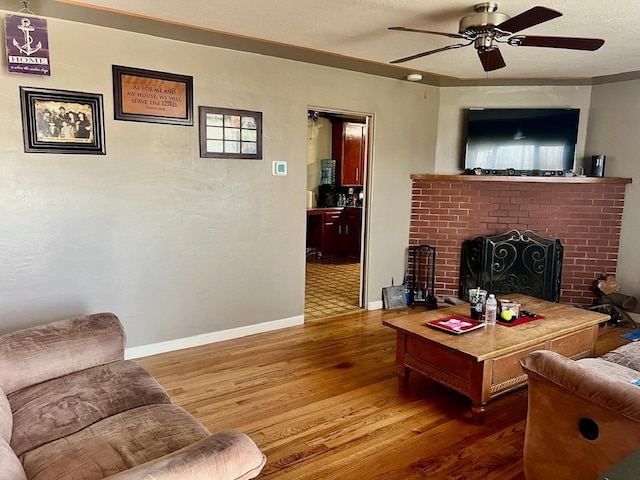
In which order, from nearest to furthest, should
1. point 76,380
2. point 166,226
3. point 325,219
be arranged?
point 76,380, point 166,226, point 325,219

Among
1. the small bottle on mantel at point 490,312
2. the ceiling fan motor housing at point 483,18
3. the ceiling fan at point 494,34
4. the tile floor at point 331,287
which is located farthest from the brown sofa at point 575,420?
the tile floor at point 331,287

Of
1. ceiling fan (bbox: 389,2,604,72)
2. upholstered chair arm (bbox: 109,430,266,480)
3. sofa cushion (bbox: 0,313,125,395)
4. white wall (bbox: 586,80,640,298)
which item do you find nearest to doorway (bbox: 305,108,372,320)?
white wall (bbox: 586,80,640,298)

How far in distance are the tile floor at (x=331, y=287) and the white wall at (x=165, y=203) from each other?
596 millimetres

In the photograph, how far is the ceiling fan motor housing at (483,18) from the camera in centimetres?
261

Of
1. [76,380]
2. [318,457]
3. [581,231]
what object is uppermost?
[581,231]

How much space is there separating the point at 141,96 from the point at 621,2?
306 centimetres

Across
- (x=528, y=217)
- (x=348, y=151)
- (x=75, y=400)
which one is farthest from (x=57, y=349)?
(x=348, y=151)

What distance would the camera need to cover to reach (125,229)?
327 centimetres

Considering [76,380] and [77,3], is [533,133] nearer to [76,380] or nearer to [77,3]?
[77,3]

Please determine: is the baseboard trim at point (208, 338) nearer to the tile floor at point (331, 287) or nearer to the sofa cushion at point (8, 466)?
the tile floor at point (331, 287)

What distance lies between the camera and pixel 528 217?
15.8 feet

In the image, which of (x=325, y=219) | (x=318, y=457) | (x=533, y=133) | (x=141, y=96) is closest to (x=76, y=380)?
(x=318, y=457)

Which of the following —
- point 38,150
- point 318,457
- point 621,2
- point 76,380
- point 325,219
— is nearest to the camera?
point 76,380

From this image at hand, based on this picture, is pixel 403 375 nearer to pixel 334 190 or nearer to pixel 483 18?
pixel 483 18
